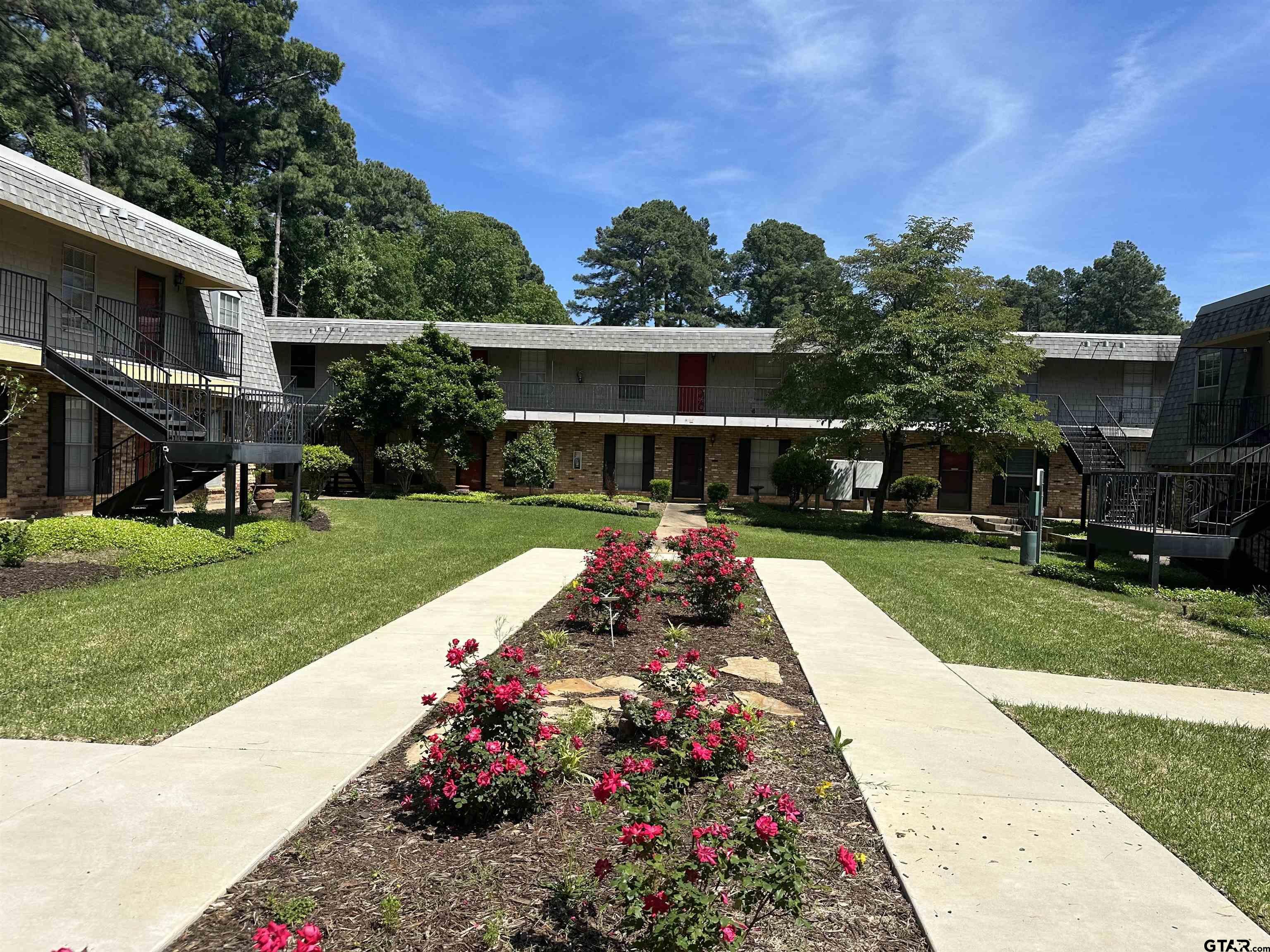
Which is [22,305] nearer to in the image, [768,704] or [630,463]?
[768,704]

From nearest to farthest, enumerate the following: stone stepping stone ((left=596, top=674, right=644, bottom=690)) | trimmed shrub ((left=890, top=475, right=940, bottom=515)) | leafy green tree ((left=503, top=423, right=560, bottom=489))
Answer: stone stepping stone ((left=596, top=674, right=644, bottom=690)) → leafy green tree ((left=503, top=423, right=560, bottom=489)) → trimmed shrub ((left=890, top=475, right=940, bottom=515))

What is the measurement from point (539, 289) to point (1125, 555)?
36.9 meters

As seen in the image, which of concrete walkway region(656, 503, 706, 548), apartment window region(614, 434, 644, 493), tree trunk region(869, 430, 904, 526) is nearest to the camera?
concrete walkway region(656, 503, 706, 548)

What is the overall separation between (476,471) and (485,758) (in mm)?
25008

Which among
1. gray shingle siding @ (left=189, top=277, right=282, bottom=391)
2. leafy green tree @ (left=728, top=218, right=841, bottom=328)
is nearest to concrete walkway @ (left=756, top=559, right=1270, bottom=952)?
gray shingle siding @ (left=189, top=277, right=282, bottom=391)

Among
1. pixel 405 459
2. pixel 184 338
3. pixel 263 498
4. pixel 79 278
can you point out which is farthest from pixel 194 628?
pixel 405 459

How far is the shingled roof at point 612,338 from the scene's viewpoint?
85.6 feet

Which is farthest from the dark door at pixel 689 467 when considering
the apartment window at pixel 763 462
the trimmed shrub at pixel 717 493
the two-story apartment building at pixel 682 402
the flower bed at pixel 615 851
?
the flower bed at pixel 615 851

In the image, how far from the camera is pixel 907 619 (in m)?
8.99

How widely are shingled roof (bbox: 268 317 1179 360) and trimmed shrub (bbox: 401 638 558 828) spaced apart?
23.0m

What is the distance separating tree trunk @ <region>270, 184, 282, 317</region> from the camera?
37906 millimetres

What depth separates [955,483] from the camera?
27.0 meters

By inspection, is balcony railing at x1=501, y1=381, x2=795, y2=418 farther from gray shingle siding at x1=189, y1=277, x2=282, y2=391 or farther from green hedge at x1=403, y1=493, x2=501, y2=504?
gray shingle siding at x1=189, y1=277, x2=282, y2=391

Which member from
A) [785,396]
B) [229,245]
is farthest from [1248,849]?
[229,245]
